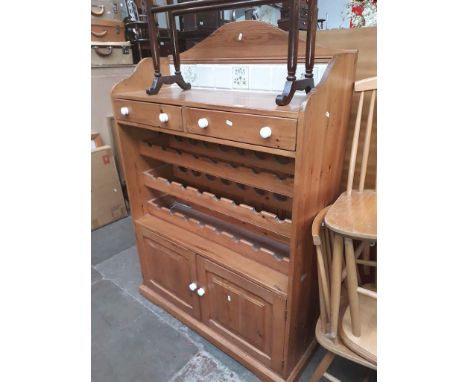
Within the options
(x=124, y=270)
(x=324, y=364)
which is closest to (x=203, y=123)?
(x=324, y=364)

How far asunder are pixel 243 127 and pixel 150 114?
1.46 ft

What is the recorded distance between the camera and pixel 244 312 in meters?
1.30

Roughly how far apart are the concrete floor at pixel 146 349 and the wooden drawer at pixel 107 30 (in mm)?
1757

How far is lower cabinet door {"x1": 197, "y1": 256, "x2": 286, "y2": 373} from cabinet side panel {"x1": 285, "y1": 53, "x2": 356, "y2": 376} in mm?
52

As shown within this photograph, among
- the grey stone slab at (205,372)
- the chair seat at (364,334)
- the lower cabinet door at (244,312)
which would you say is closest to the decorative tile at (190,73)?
the lower cabinet door at (244,312)

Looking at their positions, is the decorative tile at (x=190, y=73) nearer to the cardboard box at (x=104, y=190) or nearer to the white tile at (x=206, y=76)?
the white tile at (x=206, y=76)

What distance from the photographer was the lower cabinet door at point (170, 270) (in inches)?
57.4

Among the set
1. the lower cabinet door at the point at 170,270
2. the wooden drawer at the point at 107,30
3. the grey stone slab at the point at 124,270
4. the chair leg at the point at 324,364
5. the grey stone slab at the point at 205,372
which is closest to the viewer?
the chair leg at the point at 324,364

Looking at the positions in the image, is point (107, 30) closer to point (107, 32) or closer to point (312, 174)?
point (107, 32)
